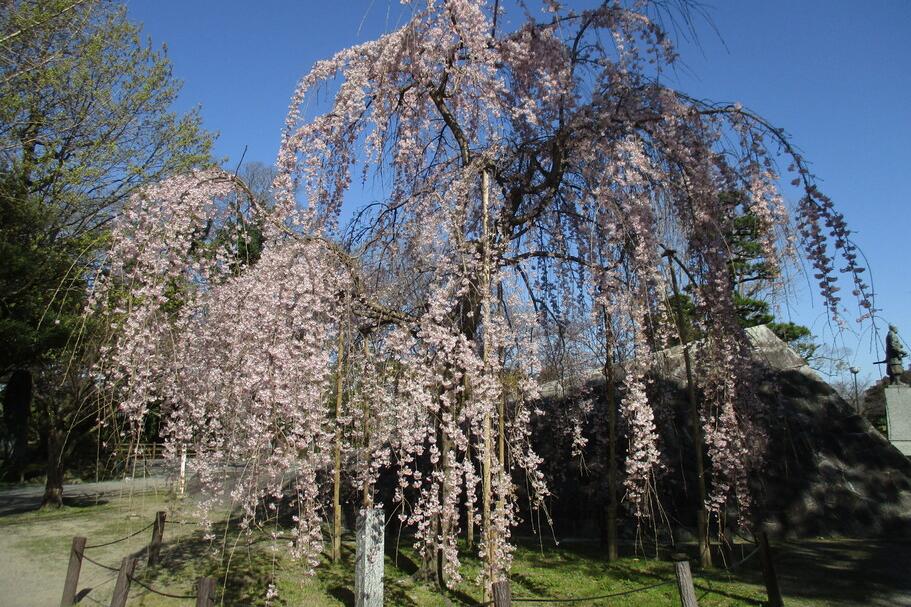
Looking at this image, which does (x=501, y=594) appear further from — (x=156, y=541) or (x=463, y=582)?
(x=156, y=541)

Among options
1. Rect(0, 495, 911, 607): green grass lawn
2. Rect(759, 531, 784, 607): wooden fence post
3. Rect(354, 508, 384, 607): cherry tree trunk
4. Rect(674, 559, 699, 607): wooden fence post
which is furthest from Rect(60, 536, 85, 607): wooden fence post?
Rect(759, 531, 784, 607): wooden fence post

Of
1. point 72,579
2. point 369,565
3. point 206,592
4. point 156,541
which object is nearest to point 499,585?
point 369,565

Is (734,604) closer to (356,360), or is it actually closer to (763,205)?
(763,205)

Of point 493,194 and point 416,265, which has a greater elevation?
point 493,194

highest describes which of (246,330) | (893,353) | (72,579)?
(893,353)

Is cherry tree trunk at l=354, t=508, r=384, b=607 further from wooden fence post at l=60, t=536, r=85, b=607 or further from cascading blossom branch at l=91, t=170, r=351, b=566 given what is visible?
wooden fence post at l=60, t=536, r=85, b=607

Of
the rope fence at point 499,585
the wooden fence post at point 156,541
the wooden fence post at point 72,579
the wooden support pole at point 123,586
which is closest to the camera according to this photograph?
the rope fence at point 499,585

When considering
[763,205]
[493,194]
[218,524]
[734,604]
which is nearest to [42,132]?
[218,524]

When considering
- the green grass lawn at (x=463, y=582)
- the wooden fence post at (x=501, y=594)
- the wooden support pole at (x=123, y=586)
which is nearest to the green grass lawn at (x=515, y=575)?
the green grass lawn at (x=463, y=582)

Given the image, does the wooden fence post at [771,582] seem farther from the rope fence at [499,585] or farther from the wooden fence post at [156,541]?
the wooden fence post at [156,541]

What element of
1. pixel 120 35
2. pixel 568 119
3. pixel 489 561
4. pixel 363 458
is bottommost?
pixel 489 561

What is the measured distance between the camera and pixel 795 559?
6.56 m

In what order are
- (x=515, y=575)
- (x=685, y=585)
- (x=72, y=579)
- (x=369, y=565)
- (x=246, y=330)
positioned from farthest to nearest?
1. (x=515, y=575)
2. (x=72, y=579)
3. (x=369, y=565)
4. (x=246, y=330)
5. (x=685, y=585)

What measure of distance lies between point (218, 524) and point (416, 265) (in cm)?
634
